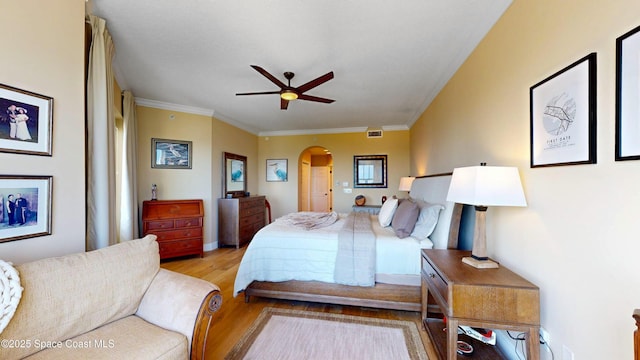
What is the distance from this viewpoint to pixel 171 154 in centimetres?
405

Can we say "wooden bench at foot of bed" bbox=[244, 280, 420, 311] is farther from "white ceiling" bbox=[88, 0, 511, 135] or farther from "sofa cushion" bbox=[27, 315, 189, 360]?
"white ceiling" bbox=[88, 0, 511, 135]

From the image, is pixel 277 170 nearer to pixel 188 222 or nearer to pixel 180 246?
pixel 188 222

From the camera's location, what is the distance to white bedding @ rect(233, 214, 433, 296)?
2207mm

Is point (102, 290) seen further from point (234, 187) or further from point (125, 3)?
point (234, 187)

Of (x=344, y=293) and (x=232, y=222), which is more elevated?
(x=232, y=222)

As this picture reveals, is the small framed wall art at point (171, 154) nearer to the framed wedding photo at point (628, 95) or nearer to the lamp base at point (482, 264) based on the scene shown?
the lamp base at point (482, 264)

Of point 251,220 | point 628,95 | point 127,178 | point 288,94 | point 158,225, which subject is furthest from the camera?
point 251,220

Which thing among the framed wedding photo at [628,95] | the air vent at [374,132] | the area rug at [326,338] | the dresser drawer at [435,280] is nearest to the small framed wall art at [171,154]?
the area rug at [326,338]

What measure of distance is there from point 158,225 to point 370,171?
14.2ft

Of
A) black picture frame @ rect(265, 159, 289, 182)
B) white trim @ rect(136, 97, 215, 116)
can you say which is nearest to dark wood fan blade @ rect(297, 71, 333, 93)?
white trim @ rect(136, 97, 215, 116)

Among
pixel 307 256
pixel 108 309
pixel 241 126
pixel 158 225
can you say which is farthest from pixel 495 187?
pixel 241 126

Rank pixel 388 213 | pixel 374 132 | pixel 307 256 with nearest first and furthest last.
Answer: pixel 307 256, pixel 388 213, pixel 374 132

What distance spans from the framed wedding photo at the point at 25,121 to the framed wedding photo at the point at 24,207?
0.57ft

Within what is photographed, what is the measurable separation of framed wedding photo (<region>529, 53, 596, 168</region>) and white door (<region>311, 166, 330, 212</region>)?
647 centimetres
